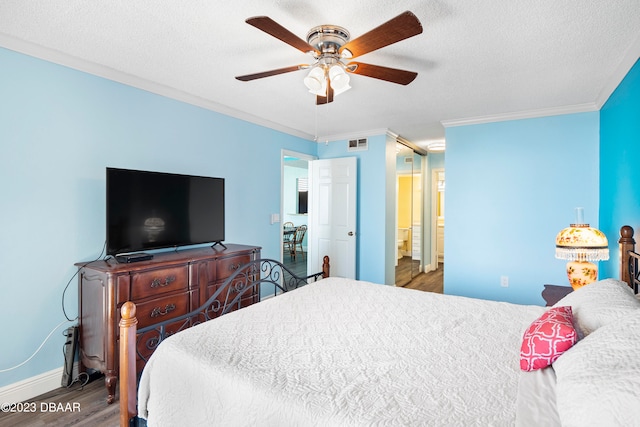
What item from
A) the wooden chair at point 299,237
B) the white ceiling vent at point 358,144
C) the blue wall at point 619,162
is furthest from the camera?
the wooden chair at point 299,237

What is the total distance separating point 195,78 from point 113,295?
1.86m

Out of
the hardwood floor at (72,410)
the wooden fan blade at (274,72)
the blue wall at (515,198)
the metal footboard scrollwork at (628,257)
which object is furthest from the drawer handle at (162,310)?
the blue wall at (515,198)

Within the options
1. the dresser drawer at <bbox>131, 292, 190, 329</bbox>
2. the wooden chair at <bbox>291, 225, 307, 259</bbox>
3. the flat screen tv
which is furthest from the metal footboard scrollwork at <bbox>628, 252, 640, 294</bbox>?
the wooden chair at <bbox>291, 225, 307, 259</bbox>

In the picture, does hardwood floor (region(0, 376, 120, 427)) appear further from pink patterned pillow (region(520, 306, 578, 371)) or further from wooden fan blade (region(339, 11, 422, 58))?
wooden fan blade (region(339, 11, 422, 58))

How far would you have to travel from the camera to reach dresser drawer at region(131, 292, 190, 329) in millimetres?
2314

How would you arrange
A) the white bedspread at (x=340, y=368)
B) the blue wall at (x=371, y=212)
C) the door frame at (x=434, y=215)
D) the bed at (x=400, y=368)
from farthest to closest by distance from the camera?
1. the door frame at (x=434, y=215)
2. the blue wall at (x=371, y=212)
3. the white bedspread at (x=340, y=368)
4. the bed at (x=400, y=368)

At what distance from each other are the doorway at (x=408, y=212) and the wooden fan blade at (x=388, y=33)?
350 centimetres

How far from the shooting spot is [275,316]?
5.82 ft

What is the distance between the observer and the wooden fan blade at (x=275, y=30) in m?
1.48

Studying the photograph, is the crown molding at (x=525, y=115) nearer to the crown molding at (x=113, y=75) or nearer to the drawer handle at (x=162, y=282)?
the crown molding at (x=113, y=75)

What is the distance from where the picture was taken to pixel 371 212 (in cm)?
470

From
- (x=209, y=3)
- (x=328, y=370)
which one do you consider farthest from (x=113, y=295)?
(x=209, y=3)

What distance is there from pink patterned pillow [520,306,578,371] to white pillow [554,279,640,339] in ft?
0.20

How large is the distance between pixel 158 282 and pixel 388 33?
2237mm
